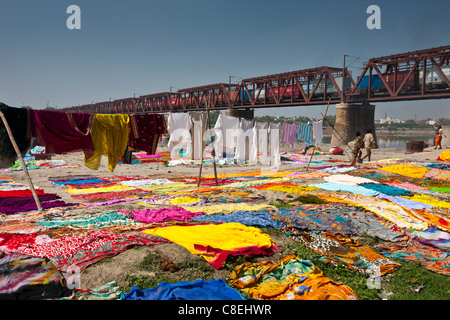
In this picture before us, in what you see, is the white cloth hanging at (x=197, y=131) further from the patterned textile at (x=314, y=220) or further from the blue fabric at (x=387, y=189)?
the patterned textile at (x=314, y=220)

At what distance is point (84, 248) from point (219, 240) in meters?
1.84

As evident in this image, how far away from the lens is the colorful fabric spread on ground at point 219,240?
4188 mm

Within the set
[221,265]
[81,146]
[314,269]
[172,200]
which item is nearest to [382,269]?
[314,269]

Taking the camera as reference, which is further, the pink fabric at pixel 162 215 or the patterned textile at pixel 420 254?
the pink fabric at pixel 162 215

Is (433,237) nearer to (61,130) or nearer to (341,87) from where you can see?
(61,130)

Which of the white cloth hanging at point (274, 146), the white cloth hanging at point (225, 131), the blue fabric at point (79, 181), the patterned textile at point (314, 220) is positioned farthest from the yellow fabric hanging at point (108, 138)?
the white cloth hanging at point (274, 146)

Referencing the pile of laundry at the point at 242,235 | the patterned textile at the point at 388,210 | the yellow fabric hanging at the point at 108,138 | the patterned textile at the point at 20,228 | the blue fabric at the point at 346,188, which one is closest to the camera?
A: the pile of laundry at the point at 242,235

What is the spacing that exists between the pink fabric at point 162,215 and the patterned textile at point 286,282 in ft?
7.11

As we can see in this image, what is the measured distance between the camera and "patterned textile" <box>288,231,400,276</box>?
178 inches

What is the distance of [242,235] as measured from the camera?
4684mm

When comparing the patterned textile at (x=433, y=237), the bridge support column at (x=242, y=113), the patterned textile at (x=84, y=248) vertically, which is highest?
the bridge support column at (x=242, y=113)

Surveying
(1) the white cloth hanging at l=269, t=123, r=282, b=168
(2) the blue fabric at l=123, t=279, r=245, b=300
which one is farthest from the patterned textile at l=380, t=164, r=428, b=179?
(2) the blue fabric at l=123, t=279, r=245, b=300
